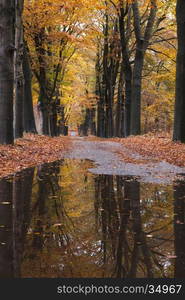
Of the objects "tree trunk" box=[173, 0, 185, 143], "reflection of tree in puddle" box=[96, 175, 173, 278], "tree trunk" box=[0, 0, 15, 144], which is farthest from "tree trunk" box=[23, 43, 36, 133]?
"reflection of tree in puddle" box=[96, 175, 173, 278]

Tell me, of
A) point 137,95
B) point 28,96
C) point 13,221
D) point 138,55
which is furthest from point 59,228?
point 138,55

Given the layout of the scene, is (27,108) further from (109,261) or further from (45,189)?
(109,261)

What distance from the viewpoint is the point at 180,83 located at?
1498 centimetres

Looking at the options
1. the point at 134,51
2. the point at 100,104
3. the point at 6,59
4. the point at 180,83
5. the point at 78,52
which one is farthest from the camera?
the point at 100,104

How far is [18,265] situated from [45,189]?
11.9 feet

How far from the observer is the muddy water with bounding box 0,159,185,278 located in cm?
318

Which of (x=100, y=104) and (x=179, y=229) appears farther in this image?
(x=100, y=104)

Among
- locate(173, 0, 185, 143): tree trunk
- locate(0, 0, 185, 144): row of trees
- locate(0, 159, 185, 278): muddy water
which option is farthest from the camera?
locate(173, 0, 185, 143): tree trunk

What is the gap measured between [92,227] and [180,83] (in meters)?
11.8

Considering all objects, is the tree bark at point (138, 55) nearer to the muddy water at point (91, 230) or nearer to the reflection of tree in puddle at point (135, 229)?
the muddy water at point (91, 230)

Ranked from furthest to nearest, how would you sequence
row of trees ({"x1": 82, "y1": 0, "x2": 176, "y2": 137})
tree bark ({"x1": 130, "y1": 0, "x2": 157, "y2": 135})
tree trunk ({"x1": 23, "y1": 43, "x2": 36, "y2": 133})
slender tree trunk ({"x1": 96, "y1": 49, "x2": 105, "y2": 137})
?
slender tree trunk ({"x1": 96, "y1": 49, "x2": 105, "y2": 137}) → row of trees ({"x1": 82, "y1": 0, "x2": 176, "y2": 137}) → tree bark ({"x1": 130, "y1": 0, "x2": 157, "y2": 135}) → tree trunk ({"x1": 23, "y1": 43, "x2": 36, "y2": 133})

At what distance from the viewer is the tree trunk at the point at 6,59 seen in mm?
12695

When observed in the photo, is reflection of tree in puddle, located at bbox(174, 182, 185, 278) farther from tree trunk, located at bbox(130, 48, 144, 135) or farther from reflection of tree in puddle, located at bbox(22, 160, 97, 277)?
tree trunk, located at bbox(130, 48, 144, 135)

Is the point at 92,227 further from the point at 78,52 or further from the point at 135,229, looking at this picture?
the point at 78,52
